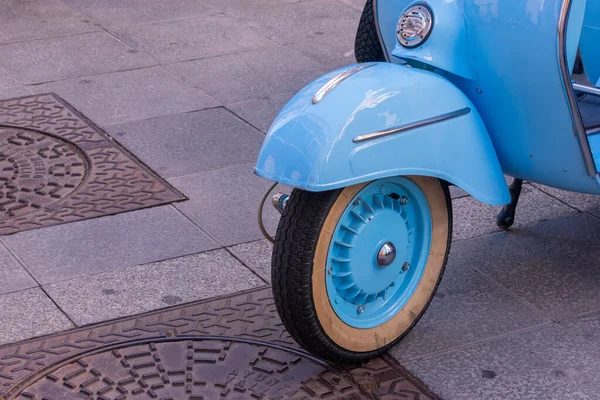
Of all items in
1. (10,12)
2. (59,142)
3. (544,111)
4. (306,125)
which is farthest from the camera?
(10,12)

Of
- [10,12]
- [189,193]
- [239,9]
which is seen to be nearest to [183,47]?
[239,9]

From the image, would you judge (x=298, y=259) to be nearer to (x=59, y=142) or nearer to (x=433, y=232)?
(x=433, y=232)

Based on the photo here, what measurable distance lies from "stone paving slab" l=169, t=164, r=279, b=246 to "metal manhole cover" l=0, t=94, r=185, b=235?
10 cm

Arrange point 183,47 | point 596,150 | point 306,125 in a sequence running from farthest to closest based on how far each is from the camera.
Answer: point 183,47
point 596,150
point 306,125

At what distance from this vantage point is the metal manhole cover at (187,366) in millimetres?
2971

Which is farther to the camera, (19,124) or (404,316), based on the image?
(19,124)

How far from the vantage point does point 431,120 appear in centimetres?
291

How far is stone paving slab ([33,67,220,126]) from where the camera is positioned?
16.6 ft

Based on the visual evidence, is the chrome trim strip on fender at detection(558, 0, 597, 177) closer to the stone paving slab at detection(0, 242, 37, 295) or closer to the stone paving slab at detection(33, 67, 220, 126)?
the stone paving slab at detection(0, 242, 37, 295)

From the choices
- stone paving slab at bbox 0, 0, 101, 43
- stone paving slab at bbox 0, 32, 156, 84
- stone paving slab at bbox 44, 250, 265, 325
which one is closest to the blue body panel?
stone paving slab at bbox 44, 250, 265, 325

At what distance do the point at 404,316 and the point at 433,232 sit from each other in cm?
28

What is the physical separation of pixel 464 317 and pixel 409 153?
817mm

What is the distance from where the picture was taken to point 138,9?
266 inches

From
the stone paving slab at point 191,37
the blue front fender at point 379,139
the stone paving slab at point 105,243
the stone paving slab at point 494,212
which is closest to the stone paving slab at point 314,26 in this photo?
the stone paving slab at point 191,37
